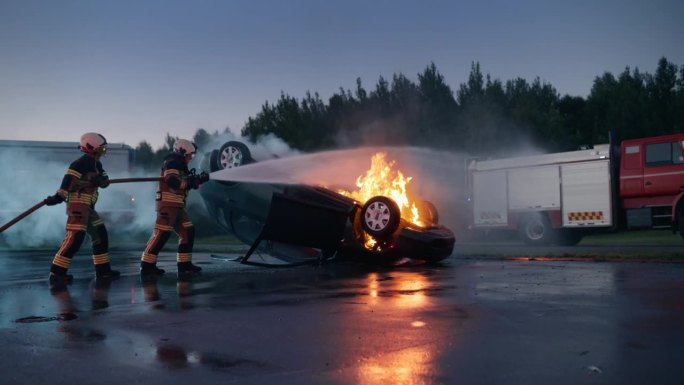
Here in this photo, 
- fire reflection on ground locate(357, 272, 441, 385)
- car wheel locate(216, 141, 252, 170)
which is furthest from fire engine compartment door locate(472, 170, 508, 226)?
fire reflection on ground locate(357, 272, 441, 385)

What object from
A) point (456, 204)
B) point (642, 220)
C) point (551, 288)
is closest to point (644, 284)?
point (551, 288)

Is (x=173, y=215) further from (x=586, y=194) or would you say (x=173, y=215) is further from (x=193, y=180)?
(x=586, y=194)

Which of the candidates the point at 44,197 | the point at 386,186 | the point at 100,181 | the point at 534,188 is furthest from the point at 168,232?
the point at 534,188

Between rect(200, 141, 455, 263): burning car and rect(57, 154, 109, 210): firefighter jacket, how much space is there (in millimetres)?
1940

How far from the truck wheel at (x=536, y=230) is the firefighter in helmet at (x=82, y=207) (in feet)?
49.1

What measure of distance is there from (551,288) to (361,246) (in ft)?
12.4

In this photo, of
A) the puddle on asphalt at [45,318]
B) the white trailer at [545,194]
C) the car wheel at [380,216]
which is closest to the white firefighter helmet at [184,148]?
the car wheel at [380,216]

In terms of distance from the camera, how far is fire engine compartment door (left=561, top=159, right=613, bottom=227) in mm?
19812

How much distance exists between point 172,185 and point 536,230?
1469 cm

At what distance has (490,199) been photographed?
77.9 ft

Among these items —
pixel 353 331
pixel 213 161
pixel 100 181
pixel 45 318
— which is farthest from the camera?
pixel 213 161

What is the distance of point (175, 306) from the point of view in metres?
7.10

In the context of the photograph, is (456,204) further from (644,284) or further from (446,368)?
(446,368)

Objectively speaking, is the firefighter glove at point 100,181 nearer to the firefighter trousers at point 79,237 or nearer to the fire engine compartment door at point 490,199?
the firefighter trousers at point 79,237
